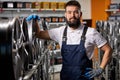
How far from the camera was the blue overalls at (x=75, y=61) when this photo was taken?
8.74ft

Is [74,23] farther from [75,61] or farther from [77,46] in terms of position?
[75,61]

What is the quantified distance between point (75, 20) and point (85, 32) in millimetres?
195

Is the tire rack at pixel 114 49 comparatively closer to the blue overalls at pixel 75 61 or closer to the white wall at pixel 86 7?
the blue overalls at pixel 75 61

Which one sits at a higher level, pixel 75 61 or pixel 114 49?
pixel 75 61

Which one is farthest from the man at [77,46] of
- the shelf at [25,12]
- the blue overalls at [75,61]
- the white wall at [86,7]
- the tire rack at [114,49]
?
the white wall at [86,7]

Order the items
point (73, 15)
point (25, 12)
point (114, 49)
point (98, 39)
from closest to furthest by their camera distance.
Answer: point (73, 15)
point (98, 39)
point (114, 49)
point (25, 12)

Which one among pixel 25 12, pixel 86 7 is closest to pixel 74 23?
pixel 25 12

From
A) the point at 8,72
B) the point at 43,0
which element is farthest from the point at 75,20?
the point at 43,0

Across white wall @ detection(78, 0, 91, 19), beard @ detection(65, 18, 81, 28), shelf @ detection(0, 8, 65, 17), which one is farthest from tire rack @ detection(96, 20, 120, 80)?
white wall @ detection(78, 0, 91, 19)

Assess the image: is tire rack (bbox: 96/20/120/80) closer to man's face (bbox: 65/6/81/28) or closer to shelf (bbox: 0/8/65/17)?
man's face (bbox: 65/6/81/28)

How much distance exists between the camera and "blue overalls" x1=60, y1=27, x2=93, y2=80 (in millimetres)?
2664

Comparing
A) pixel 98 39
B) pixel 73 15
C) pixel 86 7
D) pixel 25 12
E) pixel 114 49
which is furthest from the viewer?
pixel 86 7

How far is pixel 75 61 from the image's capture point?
2676 mm

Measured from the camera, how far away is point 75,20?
2643mm
